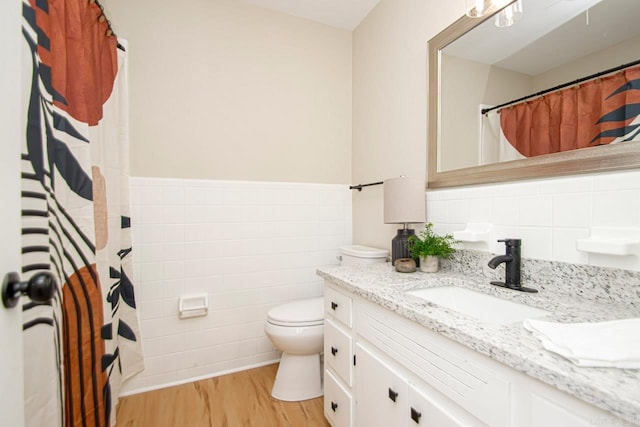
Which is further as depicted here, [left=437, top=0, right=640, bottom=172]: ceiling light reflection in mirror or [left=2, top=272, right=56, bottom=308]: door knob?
[left=437, top=0, right=640, bottom=172]: ceiling light reflection in mirror

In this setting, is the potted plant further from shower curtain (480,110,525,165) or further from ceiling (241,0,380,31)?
ceiling (241,0,380,31)

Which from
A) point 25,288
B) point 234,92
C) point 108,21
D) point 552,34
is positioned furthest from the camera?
point 234,92

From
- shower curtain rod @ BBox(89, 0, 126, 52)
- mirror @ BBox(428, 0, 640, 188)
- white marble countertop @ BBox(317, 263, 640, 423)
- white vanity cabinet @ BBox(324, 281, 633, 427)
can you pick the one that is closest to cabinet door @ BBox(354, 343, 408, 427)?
white vanity cabinet @ BBox(324, 281, 633, 427)

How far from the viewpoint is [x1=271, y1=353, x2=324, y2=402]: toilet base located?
1.70m

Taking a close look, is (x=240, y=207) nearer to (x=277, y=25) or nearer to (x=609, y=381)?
(x=277, y=25)

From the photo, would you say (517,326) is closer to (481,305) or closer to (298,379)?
(481,305)

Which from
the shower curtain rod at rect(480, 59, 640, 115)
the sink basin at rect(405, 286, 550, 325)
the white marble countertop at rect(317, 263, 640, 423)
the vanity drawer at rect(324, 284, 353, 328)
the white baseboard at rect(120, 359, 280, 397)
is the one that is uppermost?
the shower curtain rod at rect(480, 59, 640, 115)

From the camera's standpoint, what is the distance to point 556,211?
40.3 inches

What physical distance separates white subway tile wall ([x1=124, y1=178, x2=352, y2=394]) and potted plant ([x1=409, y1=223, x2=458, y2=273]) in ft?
3.22

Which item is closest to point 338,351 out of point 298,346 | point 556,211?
point 298,346

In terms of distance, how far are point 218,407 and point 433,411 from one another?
134 centimetres

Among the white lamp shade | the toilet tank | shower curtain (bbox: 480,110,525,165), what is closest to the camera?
shower curtain (bbox: 480,110,525,165)

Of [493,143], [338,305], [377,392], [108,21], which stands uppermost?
[108,21]

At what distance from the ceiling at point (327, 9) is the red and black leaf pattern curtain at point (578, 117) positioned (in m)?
1.44
